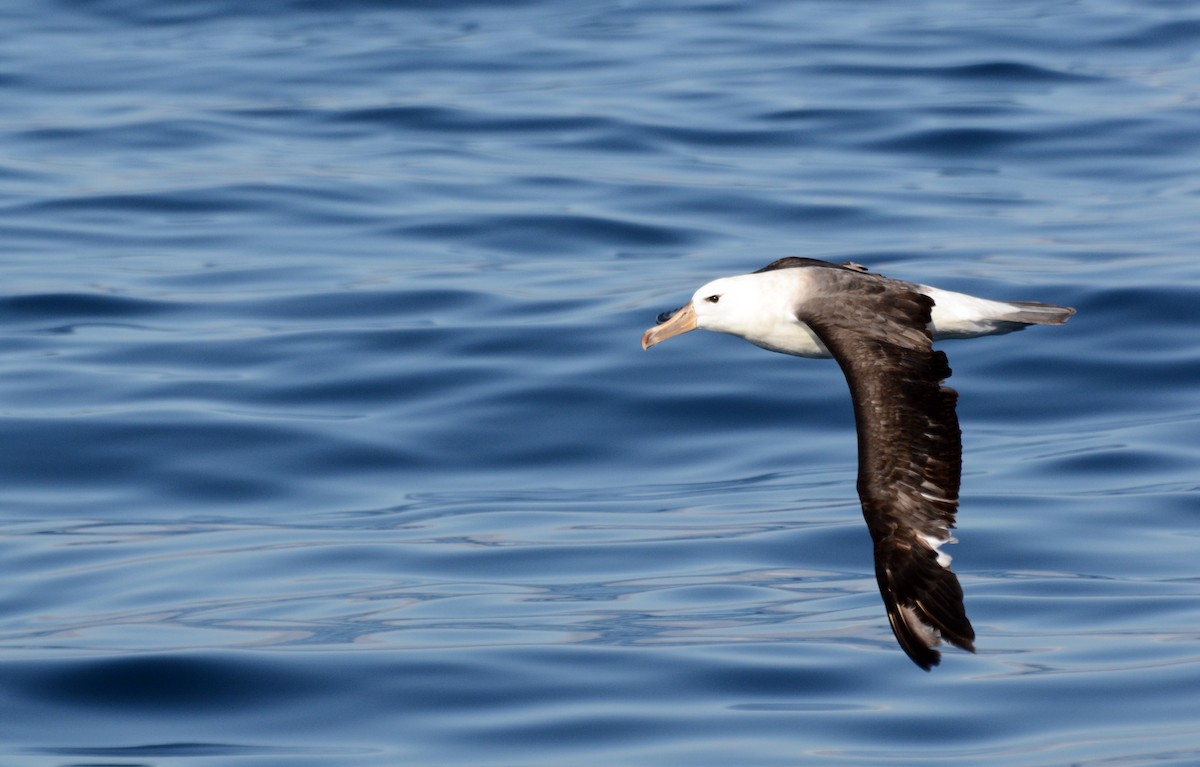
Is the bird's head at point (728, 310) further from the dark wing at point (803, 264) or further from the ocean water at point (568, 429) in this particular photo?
the ocean water at point (568, 429)

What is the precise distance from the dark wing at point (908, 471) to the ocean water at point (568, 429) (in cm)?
204

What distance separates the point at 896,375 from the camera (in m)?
8.27

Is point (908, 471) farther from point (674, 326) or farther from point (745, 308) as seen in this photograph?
point (674, 326)

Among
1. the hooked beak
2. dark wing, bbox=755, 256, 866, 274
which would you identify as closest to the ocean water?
the hooked beak

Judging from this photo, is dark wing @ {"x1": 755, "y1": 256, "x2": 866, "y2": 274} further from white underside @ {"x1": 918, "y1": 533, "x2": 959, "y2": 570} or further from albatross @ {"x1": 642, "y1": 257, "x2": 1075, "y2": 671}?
white underside @ {"x1": 918, "y1": 533, "x2": 959, "y2": 570}

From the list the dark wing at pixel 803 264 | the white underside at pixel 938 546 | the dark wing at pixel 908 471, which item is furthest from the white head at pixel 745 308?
the white underside at pixel 938 546

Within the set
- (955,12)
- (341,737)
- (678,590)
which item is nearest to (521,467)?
(678,590)

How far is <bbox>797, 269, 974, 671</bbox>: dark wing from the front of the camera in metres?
7.70

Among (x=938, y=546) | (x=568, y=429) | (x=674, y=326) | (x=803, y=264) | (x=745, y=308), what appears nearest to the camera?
(x=938, y=546)

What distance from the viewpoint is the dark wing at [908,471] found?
7.70 m

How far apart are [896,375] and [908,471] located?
1.74 feet

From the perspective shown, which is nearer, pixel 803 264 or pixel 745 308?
pixel 745 308

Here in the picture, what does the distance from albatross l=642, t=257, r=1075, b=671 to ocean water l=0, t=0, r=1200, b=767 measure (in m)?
2.05

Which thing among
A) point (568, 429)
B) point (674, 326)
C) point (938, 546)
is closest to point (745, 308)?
point (674, 326)
